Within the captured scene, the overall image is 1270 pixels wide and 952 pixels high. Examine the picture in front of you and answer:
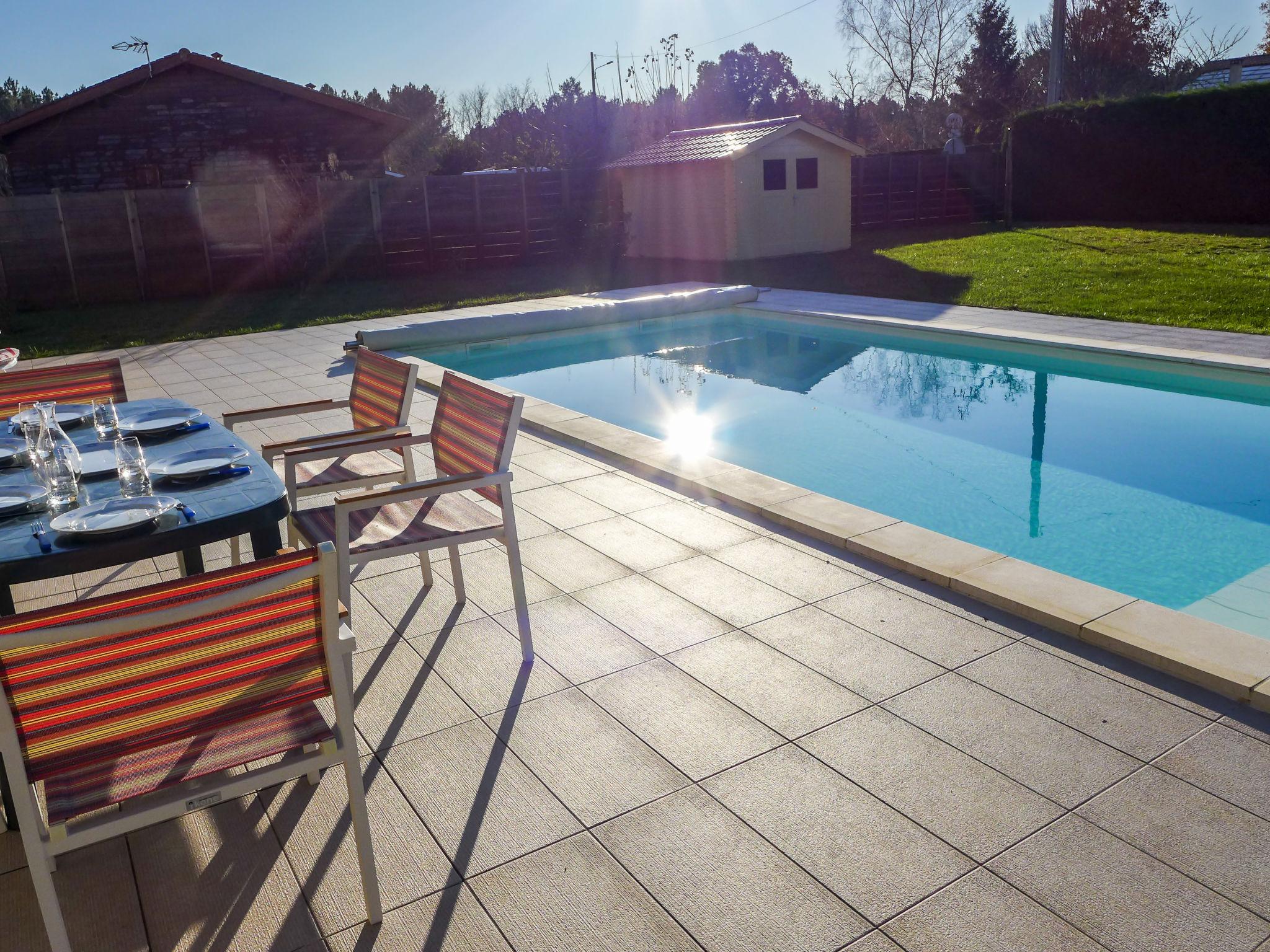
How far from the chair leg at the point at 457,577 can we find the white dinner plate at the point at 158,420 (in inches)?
42.9

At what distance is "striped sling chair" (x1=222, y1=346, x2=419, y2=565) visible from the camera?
Result: 384 cm

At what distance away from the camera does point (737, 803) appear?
2438 millimetres

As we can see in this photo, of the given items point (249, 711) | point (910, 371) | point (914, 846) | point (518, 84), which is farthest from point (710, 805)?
point (518, 84)

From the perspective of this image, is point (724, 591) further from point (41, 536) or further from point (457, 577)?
point (41, 536)

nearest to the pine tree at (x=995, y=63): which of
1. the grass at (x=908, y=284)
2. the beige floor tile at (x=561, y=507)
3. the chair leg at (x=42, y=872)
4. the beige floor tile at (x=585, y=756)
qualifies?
the grass at (x=908, y=284)

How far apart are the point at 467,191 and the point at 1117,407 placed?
12.2m

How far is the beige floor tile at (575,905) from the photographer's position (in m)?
2.01

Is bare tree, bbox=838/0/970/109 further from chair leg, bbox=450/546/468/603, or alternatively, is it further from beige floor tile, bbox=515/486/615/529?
chair leg, bbox=450/546/468/603

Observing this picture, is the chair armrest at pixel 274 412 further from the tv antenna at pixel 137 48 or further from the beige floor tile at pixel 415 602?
the tv antenna at pixel 137 48

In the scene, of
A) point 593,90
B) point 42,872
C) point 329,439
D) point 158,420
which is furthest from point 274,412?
point 593,90


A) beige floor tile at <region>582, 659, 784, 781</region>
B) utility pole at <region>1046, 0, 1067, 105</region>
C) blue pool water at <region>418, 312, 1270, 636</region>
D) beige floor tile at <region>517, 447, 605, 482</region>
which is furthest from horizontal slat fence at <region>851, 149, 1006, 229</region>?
beige floor tile at <region>582, 659, 784, 781</region>

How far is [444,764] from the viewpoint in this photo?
268 centimetres

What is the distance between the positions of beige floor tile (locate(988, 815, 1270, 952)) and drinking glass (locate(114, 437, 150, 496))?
248 centimetres

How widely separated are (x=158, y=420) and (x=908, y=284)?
37.3 feet
